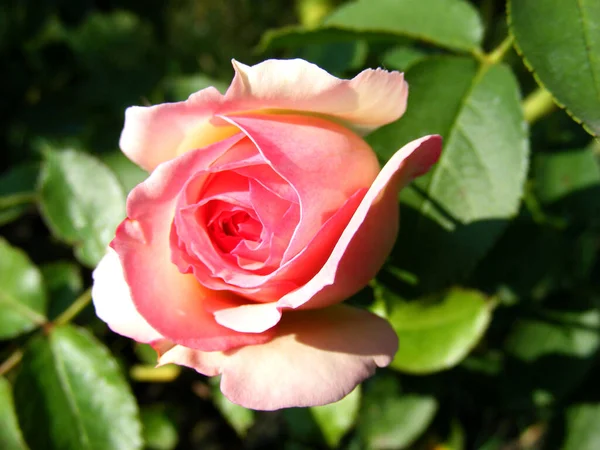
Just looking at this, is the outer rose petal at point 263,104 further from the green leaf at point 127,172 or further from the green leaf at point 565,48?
the green leaf at point 127,172

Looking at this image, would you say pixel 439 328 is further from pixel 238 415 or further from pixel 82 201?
pixel 82 201

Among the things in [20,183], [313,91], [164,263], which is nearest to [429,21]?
[313,91]

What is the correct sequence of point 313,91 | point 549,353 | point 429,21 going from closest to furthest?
point 313,91 → point 429,21 → point 549,353

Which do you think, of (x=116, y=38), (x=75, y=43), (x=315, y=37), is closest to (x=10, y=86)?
(x=75, y=43)

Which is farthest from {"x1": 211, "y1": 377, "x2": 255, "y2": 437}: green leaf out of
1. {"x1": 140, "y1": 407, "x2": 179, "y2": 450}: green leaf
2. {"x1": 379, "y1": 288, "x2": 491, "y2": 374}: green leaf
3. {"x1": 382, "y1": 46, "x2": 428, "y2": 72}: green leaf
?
{"x1": 382, "y1": 46, "x2": 428, "y2": 72}: green leaf

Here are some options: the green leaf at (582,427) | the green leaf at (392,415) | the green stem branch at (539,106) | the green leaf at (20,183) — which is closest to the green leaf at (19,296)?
the green leaf at (20,183)

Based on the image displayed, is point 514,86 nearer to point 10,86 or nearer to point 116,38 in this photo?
point 10,86

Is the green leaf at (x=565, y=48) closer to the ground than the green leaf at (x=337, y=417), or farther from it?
farther from it
